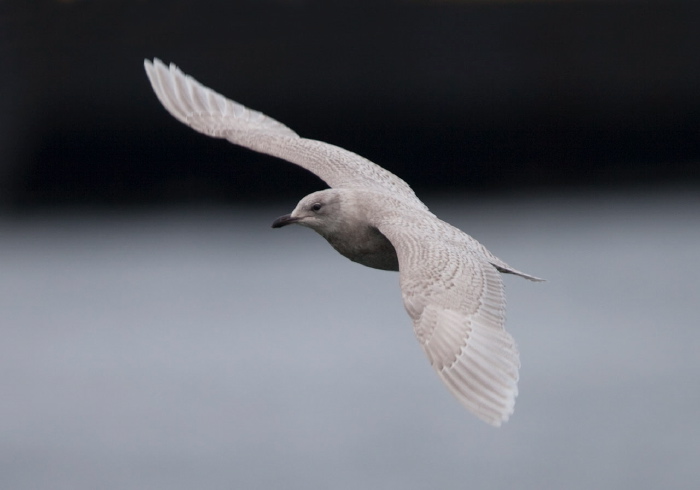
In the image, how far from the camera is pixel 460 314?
10305 millimetres

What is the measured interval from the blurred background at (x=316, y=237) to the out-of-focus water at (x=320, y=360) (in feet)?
0.27

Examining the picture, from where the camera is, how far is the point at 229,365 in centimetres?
3058

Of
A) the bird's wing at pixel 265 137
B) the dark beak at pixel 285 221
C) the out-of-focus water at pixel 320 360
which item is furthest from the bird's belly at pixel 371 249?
the out-of-focus water at pixel 320 360

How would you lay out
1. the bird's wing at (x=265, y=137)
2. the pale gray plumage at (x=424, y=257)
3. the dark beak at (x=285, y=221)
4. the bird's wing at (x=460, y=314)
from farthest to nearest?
1. the bird's wing at (x=265, y=137)
2. the dark beak at (x=285, y=221)
3. the pale gray plumage at (x=424, y=257)
4. the bird's wing at (x=460, y=314)

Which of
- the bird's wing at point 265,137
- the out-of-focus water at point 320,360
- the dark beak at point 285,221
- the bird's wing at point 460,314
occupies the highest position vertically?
the bird's wing at point 460,314

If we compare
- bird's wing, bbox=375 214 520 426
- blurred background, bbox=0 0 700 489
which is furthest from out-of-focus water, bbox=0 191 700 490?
bird's wing, bbox=375 214 520 426

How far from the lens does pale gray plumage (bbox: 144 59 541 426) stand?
9.69 meters

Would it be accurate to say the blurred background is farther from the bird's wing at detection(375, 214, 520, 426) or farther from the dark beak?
the bird's wing at detection(375, 214, 520, 426)

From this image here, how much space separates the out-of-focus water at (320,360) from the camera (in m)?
25.8

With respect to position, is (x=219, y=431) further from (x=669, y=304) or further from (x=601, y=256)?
(x=601, y=256)

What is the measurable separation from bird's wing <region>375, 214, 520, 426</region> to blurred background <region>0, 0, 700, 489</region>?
15.7m

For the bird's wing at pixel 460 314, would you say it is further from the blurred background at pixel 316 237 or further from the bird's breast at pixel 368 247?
the blurred background at pixel 316 237

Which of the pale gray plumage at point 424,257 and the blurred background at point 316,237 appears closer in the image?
the pale gray plumage at point 424,257

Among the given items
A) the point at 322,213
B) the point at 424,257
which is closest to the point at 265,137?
the point at 322,213
